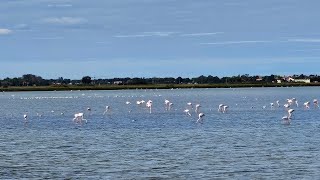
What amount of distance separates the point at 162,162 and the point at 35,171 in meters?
4.87

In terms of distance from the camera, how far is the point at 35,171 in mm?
28109

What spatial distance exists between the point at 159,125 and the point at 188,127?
121 inches

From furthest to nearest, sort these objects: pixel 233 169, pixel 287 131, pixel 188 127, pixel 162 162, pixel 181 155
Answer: pixel 188 127 < pixel 287 131 < pixel 181 155 < pixel 162 162 < pixel 233 169

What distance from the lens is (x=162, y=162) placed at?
2973 centimetres

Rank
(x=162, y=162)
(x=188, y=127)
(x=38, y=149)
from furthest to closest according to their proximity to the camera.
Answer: (x=188, y=127) < (x=38, y=149) < (x=162, y=162)

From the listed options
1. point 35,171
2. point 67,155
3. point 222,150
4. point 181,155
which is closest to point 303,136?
point 222,150

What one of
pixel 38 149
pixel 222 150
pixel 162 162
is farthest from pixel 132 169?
pixel 38 149

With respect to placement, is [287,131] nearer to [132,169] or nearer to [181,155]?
[181,155]

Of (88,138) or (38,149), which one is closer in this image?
(38,149)

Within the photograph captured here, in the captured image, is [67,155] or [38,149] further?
[38,149]

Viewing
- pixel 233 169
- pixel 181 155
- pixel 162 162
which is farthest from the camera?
pixel 181 155

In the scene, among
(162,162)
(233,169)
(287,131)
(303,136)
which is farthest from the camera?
(287,131)

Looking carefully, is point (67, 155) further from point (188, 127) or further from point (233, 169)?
point (188, 127)

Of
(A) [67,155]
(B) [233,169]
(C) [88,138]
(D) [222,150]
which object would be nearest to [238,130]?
(C) [88,138]
